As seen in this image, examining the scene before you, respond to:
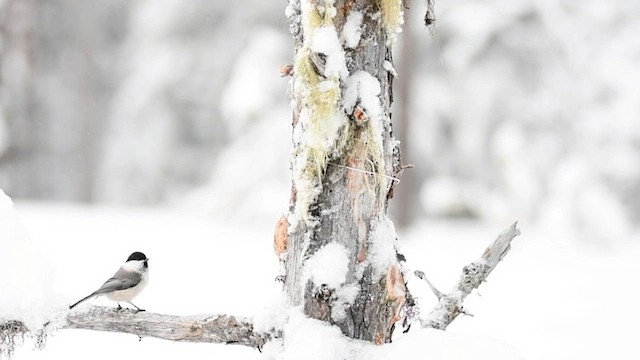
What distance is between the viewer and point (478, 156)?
→ 11.2m

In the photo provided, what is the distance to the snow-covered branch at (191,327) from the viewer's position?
9.53 ft

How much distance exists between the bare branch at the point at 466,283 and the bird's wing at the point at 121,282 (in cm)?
117

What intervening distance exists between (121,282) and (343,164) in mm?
1105

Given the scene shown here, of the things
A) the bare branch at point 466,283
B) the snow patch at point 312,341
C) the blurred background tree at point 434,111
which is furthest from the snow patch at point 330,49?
the blurred background tree at point 434,111

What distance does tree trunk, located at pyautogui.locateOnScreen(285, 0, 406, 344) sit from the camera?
8.89 feet

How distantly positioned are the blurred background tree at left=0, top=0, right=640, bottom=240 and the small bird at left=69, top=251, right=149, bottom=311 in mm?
5114

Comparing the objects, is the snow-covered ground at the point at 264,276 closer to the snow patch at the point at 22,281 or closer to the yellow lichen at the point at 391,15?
the snow patch at the point at 22,281

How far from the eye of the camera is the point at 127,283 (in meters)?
3.29

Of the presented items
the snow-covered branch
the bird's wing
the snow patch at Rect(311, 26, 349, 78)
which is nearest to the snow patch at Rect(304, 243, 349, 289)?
the snow-covered branch

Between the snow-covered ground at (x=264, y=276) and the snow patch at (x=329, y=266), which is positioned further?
the snow-covered ground at (x=264, y=276)

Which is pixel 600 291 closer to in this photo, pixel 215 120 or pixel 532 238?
pixel 532 238

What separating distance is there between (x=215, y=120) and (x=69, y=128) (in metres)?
4.89

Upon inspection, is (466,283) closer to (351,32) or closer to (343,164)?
(343,164)

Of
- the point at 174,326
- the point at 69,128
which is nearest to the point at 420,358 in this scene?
the point at 174,326
